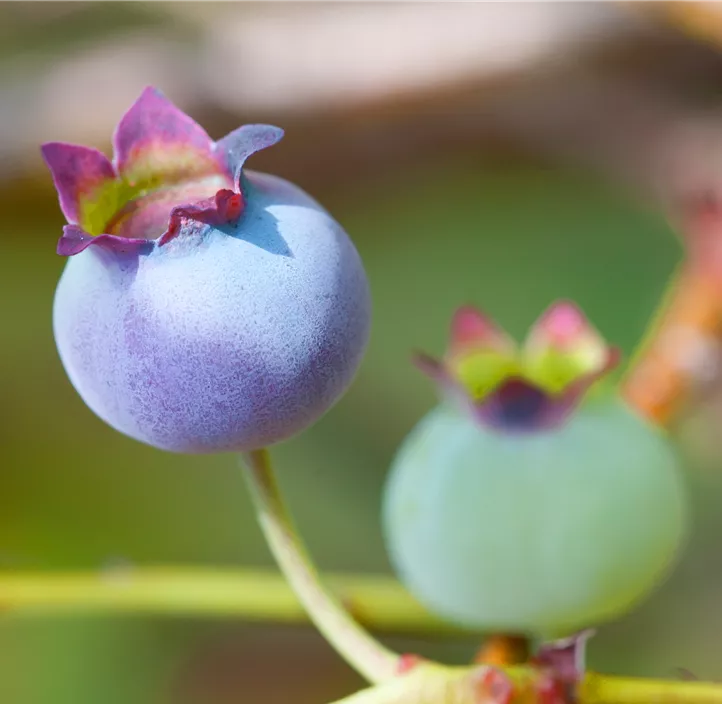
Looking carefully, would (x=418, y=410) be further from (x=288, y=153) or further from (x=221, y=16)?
(x=221, y=16)

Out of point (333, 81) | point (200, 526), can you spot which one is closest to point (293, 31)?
point (333, 81)

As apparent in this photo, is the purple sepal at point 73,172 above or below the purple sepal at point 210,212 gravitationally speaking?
above

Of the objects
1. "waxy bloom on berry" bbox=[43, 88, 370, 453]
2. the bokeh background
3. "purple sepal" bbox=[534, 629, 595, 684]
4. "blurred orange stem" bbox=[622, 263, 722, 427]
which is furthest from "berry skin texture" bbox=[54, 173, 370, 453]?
the bokeh background

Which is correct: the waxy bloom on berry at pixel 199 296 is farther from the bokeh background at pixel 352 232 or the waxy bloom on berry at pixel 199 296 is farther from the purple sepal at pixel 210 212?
the bokeh background at pixel 352 232

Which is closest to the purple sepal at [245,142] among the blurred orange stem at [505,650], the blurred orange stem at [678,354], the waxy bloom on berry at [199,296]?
the waxy bloom on berry at [199,296]

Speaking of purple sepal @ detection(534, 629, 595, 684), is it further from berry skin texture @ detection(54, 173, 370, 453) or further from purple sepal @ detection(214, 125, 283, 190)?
purple sepal @ detection(214, 125, 283, 190)

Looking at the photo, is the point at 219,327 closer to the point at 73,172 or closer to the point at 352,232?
the point at 73,172

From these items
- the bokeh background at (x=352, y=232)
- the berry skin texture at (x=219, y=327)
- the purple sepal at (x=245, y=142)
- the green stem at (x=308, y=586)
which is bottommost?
the green stem at (x=308, y=586)
